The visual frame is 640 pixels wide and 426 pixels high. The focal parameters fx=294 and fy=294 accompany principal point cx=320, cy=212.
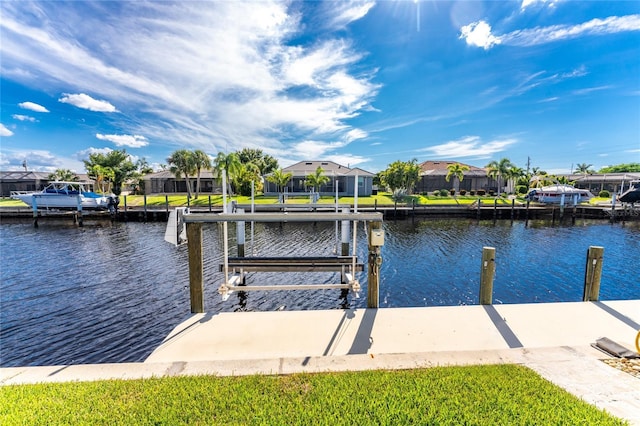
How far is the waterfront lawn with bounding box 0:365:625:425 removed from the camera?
9.35 feet

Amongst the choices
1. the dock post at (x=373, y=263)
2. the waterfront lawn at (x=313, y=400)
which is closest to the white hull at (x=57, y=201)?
the waterfront lawn at (x=313, y=400)

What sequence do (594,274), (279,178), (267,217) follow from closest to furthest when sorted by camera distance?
(267,217)
(594,274)
(279,178)

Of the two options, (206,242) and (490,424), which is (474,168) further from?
(490,424)

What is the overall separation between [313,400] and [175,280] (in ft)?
28.4

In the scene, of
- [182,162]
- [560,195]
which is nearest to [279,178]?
[182,162]

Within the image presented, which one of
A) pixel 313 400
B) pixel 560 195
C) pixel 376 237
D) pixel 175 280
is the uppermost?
pixel 560 195

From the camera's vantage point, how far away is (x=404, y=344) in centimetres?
463

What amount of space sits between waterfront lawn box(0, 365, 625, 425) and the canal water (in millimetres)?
2945

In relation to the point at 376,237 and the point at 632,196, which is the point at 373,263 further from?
the point at 632,196

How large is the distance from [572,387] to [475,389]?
117 centimetres

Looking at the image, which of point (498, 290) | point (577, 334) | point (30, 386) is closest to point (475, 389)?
point (577, 334)

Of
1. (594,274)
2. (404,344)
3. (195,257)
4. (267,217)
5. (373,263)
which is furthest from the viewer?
(594,274)

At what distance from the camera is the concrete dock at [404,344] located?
145 inches

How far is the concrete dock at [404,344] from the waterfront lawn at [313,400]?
278 mm
